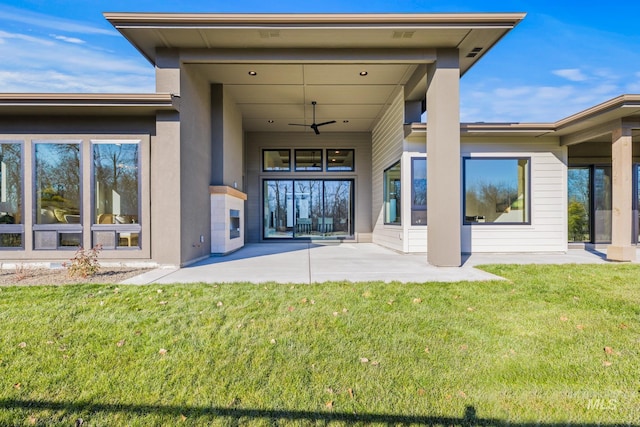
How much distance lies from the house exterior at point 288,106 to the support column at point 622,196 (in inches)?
1.0

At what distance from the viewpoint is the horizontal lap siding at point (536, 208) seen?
7.87 metres

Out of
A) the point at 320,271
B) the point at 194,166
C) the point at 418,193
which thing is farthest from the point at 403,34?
the point at 194,166

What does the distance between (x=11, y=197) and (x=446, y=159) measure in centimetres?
823

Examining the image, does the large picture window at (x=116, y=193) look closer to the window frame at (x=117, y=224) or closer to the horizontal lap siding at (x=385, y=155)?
the window frame at (x=117, y=224)

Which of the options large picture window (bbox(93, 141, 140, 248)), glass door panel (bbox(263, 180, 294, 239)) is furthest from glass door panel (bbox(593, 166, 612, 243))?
large picture window (bbox(93, 141, 140, 248))

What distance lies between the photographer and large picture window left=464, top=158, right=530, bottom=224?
7945 millimetres

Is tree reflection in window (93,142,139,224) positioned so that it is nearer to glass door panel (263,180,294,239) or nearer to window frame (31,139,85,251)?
window frame (31,139,85,251)

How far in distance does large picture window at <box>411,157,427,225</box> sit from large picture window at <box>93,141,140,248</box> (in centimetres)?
591

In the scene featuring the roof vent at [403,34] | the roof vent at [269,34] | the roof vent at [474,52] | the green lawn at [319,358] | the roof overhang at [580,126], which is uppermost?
the roof vent at [269,34]

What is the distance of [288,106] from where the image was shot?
950cm

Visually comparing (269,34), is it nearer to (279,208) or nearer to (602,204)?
(279,208)

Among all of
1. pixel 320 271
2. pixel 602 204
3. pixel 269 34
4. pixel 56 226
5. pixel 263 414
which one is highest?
pixel 269 34

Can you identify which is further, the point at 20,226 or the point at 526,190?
the point at 526,190

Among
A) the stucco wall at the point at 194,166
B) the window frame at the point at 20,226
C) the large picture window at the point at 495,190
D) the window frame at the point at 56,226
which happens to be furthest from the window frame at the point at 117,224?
the large picture window at the point at 495,190
